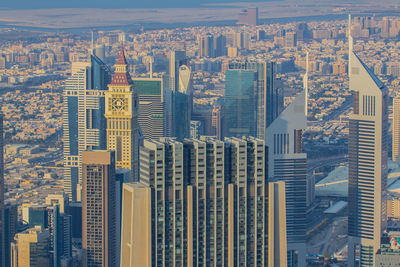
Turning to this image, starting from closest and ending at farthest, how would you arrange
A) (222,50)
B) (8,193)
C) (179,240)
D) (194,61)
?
(179,240), (8,193), (194,61), (222,50)

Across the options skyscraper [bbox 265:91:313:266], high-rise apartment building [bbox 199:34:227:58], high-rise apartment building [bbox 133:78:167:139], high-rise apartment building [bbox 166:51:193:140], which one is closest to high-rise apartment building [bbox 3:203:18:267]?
skyscraper [bbox 265:91:313:266]

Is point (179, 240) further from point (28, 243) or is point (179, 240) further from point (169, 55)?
point (169, 55)

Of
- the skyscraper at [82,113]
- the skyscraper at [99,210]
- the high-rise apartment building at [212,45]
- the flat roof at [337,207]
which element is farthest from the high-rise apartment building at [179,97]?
the high-rise apartment building at [212,45]

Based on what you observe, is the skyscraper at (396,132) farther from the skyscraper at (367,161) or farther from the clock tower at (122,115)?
the clock tower at (122,115)

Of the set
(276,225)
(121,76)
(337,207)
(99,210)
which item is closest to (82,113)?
(121,76)

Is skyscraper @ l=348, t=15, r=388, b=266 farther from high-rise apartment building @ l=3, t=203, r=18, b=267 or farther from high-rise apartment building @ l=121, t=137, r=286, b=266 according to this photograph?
high-rise apartment building @ l=121, t=137, r=286, b=266

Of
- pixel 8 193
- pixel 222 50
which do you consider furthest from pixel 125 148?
pixel 222 50
